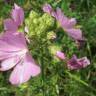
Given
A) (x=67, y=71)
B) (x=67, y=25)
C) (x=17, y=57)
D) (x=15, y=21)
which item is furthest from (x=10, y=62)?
(x=67, y=71)

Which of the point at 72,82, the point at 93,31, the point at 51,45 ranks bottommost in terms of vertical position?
the point at 72,82

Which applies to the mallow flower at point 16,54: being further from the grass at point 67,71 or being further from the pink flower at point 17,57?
the grass at point 67,71

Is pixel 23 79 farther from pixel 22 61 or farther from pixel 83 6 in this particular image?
pixel 83 6

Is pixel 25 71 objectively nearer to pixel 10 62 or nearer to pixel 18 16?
pixel 10 62

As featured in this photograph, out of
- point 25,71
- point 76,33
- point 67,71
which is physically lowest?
point 67,71

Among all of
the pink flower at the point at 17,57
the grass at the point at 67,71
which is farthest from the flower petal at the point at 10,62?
the grass at the point at 67,71

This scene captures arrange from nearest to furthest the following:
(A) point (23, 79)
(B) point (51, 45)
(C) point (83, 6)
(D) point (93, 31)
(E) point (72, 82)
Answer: (A) point (23, 79) → (B) point (51, 45) → (E) point (72, 82) → (D) point (93, 31) → (C) point (83, 6)

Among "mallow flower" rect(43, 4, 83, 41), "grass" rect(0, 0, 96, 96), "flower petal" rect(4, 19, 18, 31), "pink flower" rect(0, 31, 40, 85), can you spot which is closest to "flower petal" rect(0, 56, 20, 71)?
"pink flower" rect(0, 31, 40, 85)

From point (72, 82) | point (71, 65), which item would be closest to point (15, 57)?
point (71, 65)
